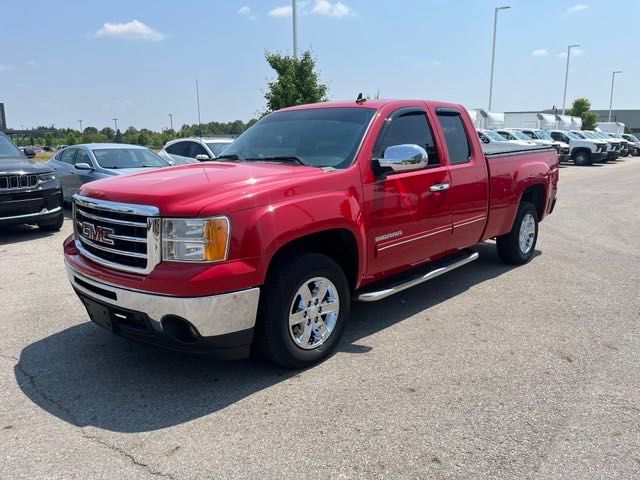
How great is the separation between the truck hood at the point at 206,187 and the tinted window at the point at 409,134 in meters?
0.81

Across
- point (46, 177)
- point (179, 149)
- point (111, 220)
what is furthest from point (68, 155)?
point (111, 220)

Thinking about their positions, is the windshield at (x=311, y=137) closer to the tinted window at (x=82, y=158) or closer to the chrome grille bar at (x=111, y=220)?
the chrome grille bar at (x=111, y=220)

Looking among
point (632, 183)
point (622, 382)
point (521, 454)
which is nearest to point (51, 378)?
point (521, 454)

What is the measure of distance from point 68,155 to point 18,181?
3.75 meters

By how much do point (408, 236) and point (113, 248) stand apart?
2411mm

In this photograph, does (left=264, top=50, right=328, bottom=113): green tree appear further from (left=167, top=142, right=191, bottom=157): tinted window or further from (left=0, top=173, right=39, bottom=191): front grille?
(left=0, top=173, right=39, bottom=191): front grille

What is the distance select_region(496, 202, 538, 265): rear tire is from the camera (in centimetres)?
675

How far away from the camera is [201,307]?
3.28 meters

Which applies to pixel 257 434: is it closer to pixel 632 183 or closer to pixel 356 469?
pixel 356 469

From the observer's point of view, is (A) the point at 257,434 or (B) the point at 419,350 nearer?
(A) the point at 257,434

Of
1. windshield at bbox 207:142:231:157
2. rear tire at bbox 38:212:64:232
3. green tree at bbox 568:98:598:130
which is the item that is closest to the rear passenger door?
rear tire at bbox 38:212:64:232

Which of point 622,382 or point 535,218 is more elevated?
point 535,218

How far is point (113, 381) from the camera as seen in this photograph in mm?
3799

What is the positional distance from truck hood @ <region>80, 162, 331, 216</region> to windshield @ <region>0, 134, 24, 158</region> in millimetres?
6605
